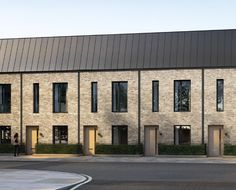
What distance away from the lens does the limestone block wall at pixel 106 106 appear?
125ft

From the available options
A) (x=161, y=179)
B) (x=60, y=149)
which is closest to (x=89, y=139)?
(x=60, y=149)

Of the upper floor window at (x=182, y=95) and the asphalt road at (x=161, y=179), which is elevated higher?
the upper floor window at (x=182, y=95)

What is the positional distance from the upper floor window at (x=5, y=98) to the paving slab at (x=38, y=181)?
17.9 metres

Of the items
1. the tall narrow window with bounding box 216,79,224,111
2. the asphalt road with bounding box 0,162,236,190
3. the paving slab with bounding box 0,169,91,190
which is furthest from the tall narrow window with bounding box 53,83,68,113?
the paving slab with bounding box 0,169,91,190

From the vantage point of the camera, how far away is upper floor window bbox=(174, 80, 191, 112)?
123 feet

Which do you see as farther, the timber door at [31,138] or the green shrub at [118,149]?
the timber door at [31,138]

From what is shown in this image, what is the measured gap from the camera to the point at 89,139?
3925cm

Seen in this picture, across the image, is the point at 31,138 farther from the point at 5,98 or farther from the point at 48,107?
the point at 5,98

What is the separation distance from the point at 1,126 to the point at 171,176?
842 inches

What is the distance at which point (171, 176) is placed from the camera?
22.5m

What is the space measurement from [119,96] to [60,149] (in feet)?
17.9

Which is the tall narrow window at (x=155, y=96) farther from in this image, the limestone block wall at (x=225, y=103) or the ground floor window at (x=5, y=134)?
the ground floor window at (x=5, y=134)

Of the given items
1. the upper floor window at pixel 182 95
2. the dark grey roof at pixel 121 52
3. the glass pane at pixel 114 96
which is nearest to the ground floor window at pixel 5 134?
the dark grey roof at pixel 121 52

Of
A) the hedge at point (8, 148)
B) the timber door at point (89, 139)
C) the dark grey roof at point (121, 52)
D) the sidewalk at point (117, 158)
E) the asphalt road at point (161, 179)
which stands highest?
the dark grey roof at point (121, 52)
